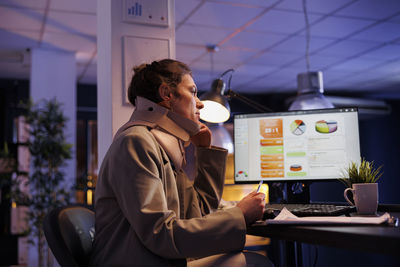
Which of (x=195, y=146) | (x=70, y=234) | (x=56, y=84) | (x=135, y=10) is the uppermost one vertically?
(x=56, y=84)

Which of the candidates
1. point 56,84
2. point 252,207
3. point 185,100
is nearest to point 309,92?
point 185,100

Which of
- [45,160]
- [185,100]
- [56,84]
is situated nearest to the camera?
[185,100]

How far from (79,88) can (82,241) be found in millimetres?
6708

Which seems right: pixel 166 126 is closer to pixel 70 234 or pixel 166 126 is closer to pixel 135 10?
pixel 70 234

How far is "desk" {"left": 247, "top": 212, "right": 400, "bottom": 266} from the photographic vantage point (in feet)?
3.06

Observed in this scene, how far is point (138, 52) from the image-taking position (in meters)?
2.34

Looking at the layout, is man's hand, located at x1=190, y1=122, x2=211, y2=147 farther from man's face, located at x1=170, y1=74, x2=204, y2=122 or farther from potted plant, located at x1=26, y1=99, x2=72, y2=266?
potted plant, located at x1=26, y1=99, x2=72, y2=266

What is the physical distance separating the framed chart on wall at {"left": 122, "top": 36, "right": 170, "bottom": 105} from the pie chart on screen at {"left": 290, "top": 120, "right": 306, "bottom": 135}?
807 mm

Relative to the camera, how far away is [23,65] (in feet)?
20.2

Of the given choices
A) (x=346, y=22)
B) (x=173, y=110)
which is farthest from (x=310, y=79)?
(x=173, y=110)

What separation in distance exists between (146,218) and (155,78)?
581 mm

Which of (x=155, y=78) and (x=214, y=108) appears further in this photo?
(x=214, y=108)

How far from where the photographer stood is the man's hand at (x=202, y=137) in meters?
1.72

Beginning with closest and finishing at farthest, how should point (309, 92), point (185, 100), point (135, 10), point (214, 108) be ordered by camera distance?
point (185, 100) → point (214, 108) → point (135, 10) → point (309, 92)
